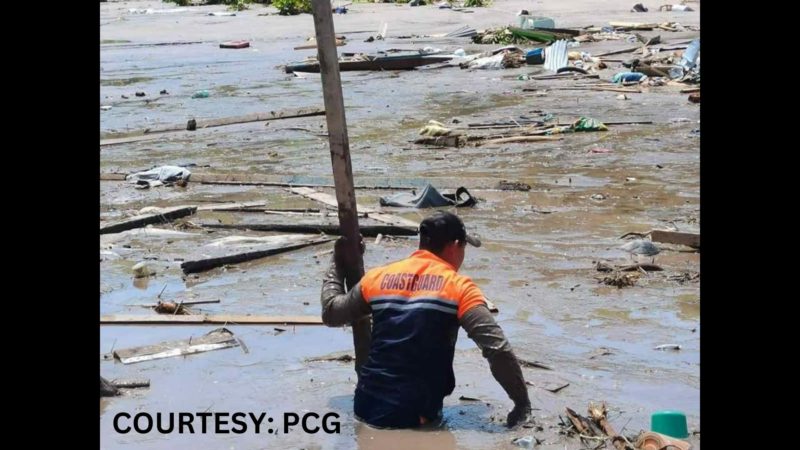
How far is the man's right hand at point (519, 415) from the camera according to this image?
582cm

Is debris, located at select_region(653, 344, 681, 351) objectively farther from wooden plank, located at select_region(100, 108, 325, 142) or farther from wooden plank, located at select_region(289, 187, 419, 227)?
wooden plank, located at select_region(100, 108, 325, 142)

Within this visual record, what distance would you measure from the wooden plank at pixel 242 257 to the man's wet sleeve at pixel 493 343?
13.7ft

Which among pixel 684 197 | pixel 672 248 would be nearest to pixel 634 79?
pixel 684 197

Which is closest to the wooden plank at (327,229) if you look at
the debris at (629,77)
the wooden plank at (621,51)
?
the debris at (629,77)

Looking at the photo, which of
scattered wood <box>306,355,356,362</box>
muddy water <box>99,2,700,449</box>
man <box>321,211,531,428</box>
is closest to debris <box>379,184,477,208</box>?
muddy water <box>99,2,700,449</box>

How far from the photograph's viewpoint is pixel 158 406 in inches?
250

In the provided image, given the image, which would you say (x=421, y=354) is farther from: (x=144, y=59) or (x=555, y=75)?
(x=144, y=59)

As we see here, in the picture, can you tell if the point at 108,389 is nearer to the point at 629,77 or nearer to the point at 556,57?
the point at 629,77

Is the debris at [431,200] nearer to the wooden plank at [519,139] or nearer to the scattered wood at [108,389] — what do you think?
the wooden plank at [519,139]

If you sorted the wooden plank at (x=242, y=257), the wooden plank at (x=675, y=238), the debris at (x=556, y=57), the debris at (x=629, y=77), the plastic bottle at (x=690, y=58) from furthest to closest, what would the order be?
the debris at (x=556, y=57), the debris at (x=629, y=77), the plastic bottle at (x=690, y=58), the wooden plank at (x=675, y=238), the wooden plank at (x=242, y=257)

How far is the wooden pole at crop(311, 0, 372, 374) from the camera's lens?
18.6 feet

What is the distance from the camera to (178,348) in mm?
7281

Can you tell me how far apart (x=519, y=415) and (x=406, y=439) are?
564 millimetres
